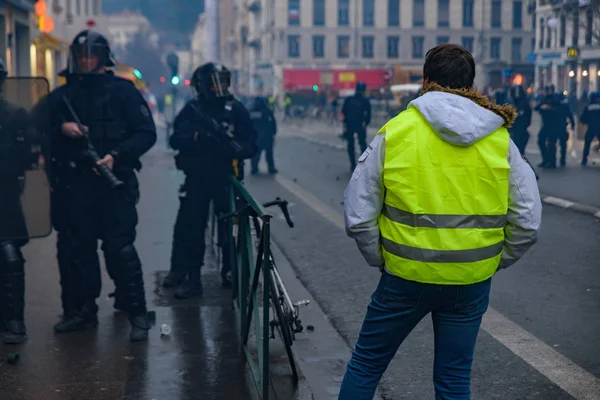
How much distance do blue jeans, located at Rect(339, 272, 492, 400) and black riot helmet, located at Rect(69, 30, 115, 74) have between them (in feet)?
10.4

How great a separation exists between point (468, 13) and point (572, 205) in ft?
227

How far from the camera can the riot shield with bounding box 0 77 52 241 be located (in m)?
6.19

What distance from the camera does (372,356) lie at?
12.6 ft

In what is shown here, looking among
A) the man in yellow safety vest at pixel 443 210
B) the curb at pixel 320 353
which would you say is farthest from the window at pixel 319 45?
the man in yellow safety vest at pixel 443 210

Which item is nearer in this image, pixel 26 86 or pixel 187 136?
pixel 26 86

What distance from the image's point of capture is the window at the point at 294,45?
82.2 meters

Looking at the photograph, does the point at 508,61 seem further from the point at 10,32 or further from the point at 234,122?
the point at 234,122

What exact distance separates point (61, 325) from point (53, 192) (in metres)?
0.83

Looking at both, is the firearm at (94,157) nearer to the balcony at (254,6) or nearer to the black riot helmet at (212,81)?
the black riot helmet at (212,81)

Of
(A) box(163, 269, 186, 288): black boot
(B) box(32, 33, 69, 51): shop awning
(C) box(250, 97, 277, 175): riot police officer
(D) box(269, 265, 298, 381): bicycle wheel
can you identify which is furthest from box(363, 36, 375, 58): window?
(D) box(269, 265, 298, 381): bicycle wheel

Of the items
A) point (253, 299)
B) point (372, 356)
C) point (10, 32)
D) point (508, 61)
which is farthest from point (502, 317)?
point (508, 61)

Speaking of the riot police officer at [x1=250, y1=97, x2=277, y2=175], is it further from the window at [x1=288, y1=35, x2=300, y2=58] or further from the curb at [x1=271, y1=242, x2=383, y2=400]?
the window at [x1=288, y1=35, x2=300, y2=58]

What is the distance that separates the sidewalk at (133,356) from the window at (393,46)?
74948mm

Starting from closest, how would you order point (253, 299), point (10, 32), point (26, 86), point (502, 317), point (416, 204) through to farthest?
point (416, 204) < point (253, 299) < point (26, 86) < point (502, 317) < point (10, 32)
